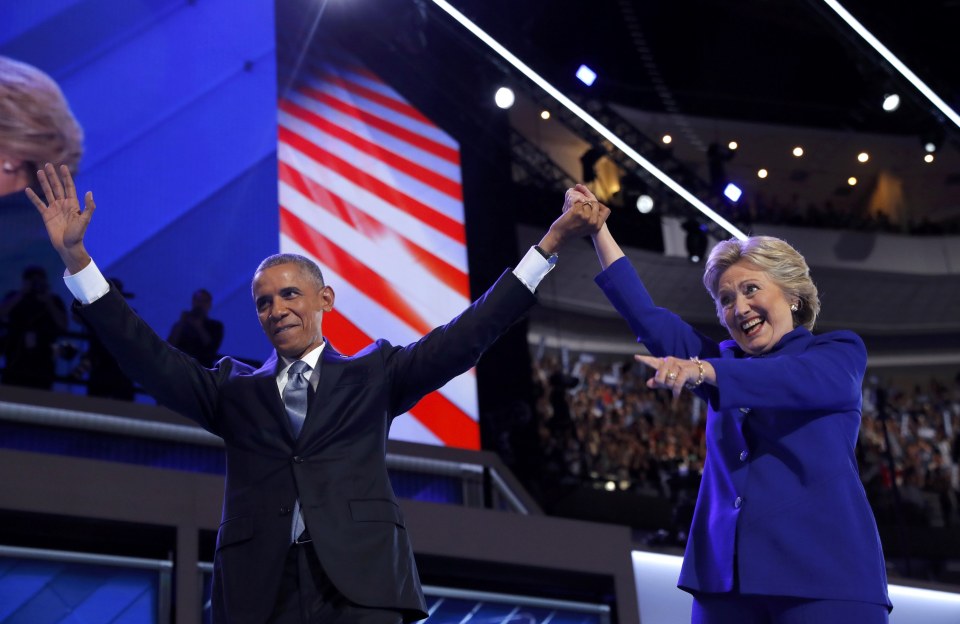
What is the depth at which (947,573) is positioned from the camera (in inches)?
351

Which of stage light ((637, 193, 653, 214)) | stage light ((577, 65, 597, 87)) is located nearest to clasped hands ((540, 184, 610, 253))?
stage light ((577, 65, 597, 87))

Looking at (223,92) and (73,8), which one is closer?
(73,8)

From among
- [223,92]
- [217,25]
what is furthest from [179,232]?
[217,25]

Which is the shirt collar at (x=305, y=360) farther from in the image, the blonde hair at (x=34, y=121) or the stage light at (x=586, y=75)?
the stage light at (x=586, y=75)

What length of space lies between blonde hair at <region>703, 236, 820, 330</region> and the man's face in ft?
2.61

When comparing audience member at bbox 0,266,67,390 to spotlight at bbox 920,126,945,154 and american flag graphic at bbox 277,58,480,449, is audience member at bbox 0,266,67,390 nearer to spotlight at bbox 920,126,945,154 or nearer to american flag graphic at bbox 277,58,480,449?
american flag graphic at bbox 277,58,480,449

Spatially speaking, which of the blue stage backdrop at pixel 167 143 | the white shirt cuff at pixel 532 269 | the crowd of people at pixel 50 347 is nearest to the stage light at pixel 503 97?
the blue stage backdrop at pixel 167 143

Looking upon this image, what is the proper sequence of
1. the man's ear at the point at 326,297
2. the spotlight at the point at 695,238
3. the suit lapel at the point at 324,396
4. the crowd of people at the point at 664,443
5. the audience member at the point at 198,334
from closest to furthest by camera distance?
the suit lapel at the point at 324,396 < the man's ear at the point at 326,297 < the audience member at the point at 198,334 < the crowd of people at the point at 664,443 < the spotlight at the point at 695,238

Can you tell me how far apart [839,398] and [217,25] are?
6.36 m

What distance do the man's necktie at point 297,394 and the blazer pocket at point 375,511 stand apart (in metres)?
0.19

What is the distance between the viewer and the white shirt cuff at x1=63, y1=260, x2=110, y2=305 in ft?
6.79

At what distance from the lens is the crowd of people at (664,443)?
827 cm

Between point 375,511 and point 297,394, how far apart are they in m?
0.29

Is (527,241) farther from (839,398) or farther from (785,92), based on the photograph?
(839,398)
